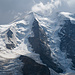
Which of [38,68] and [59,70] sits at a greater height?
[38,68]

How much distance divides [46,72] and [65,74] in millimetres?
48583

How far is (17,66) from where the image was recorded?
165625mm

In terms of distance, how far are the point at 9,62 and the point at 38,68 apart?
35863 millimetres

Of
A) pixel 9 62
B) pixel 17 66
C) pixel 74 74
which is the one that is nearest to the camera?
pixel 17 66

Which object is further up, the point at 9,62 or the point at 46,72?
the point at 9,62

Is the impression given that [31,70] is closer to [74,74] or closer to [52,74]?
[52,74]

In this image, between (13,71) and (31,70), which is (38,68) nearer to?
(31,70)

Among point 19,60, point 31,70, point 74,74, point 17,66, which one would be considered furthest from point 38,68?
point 74,74

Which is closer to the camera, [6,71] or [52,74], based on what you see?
[6,71]

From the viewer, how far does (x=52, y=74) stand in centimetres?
16588

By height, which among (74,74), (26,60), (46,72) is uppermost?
(26,60)

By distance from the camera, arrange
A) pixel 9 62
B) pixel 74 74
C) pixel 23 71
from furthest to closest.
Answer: pixel 74 74
pixel 9 62
pixel 23 71

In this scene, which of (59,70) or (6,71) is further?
(59,70)

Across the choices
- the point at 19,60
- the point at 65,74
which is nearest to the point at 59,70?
the point at 65,74
